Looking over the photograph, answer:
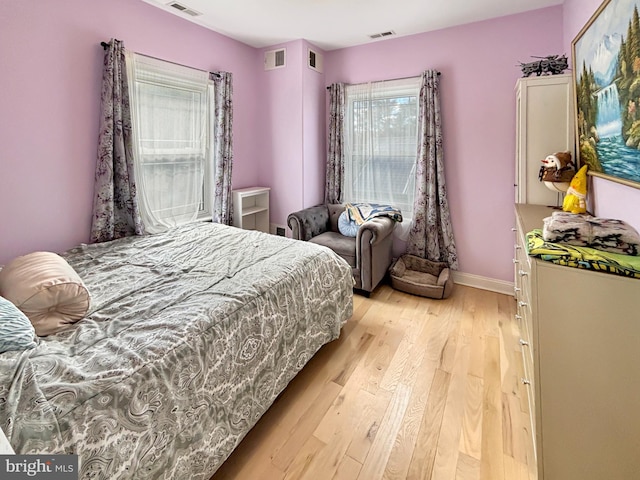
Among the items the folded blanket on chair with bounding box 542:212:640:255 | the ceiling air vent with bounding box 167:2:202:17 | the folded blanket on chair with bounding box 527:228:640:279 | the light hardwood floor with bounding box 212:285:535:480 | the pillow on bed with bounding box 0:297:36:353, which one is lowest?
the light hardwood floor with bounding box 212:285:535:480

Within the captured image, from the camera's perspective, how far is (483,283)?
11.0 ft

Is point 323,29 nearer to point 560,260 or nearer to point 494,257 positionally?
point 494,257

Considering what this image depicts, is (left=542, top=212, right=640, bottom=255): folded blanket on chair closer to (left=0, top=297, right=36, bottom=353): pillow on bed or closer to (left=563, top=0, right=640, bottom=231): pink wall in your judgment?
(left=563, top=0, right=640, bottom=231): pink wall

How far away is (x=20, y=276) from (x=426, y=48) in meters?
3.66

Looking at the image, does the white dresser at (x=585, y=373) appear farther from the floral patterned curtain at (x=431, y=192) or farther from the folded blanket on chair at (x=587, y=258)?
the floral patterned curtain at (x=431, y=192)

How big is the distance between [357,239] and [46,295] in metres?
2.30

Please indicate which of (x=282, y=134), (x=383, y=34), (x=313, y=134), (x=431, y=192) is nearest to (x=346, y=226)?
(x=431, y=192)

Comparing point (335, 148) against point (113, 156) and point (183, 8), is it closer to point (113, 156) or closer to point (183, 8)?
point (183, 8)

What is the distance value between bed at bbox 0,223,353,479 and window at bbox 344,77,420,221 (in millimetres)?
1712

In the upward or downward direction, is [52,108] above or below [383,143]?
below

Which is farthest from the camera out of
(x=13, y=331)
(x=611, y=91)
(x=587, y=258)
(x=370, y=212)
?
(x=370, y=212)

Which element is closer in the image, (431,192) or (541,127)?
(541,127)

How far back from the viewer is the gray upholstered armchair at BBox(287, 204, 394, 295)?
10.1 feet

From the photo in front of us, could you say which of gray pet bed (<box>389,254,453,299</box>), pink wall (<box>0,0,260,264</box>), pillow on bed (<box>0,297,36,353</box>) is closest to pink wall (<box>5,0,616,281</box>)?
pink wall (<box>0,0,260,264</box>)
